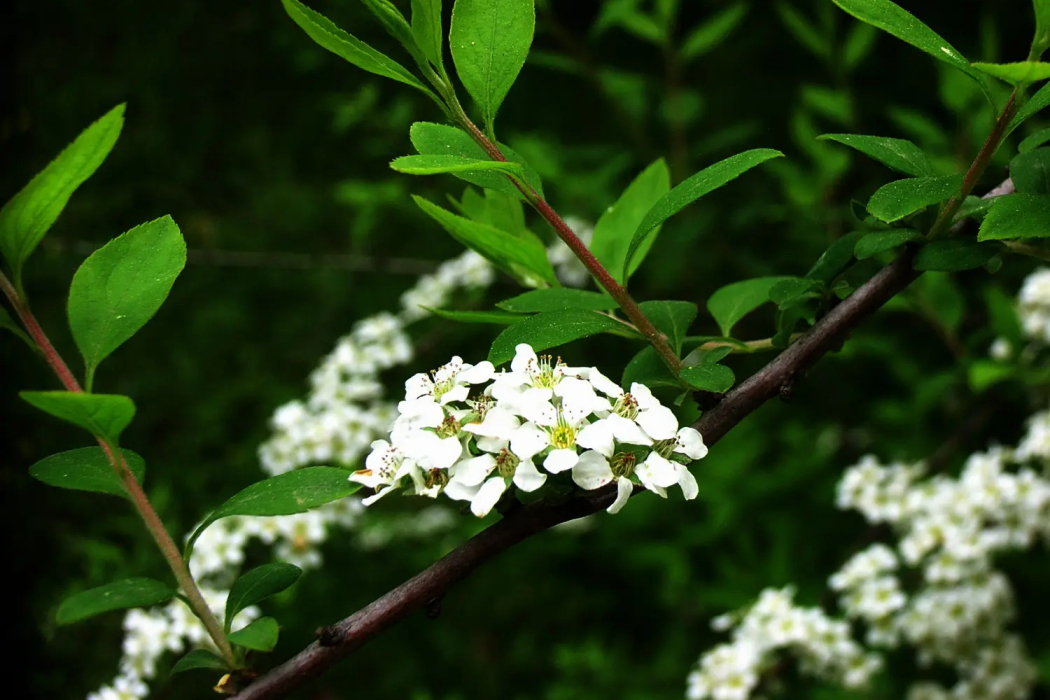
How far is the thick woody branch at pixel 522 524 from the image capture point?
0.68 meters

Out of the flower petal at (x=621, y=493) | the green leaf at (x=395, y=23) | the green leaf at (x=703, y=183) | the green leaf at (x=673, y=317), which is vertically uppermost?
the green leaf at (x=395, y=23)

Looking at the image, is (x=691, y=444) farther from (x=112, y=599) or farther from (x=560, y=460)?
(x=112, y=599)

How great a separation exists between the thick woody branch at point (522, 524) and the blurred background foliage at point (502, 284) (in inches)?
38.7

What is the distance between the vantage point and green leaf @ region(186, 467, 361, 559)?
70 centimetres

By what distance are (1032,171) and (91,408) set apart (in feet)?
2.33

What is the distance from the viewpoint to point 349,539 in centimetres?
283

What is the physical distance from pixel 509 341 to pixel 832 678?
123cm

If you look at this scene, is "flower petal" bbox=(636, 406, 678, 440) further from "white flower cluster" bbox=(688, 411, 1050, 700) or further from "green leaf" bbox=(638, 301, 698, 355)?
"white flower cluster" bbox=(688, 411, 1050, 700)

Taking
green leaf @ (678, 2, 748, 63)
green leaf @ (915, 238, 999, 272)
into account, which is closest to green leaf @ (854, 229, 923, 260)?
green leaf @ (915, 238, 999, 272)

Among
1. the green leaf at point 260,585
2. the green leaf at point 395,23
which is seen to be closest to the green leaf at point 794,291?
the green leaf at point 395,23

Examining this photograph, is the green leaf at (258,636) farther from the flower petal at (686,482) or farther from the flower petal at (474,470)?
the flower petal at (686,482)

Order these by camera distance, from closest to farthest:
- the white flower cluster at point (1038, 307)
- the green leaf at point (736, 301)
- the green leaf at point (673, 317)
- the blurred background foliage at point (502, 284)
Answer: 1. the green leaf at point (673, 317)
2. the green leaf at point (736, 301)
3. the white flower cluster at point (1038, 307)
4. the blurred background foliage at point (502, 284)

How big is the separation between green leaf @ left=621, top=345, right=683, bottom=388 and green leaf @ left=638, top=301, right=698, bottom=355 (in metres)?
0.02

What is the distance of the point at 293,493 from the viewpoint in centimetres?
71
